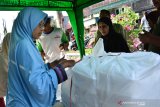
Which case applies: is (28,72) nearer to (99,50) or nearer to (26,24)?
(26,24)

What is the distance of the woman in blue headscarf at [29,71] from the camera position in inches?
70.6

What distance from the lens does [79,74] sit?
6.16 feet

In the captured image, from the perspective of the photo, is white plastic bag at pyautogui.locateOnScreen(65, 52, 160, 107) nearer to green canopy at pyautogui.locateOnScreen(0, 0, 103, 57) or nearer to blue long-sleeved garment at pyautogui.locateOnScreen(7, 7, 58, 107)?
blue long-sleeved garment at pyautogui.locateOnScreen(7, 7, 58, 107)

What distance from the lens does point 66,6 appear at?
4988mm

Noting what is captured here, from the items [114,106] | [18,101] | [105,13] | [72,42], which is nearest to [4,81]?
[18,101]

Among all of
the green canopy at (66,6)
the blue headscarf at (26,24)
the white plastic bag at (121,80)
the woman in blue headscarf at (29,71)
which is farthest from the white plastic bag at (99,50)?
the green canopy at (66,6)

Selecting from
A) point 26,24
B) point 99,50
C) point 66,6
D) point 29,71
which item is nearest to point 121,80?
point 99,50

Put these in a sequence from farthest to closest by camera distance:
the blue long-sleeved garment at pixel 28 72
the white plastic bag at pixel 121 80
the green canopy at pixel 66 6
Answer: the green canopy at pixel 66 6, the blue long-sleeved garment at pixel 28 72, the white plastic bag at pixel 121 80

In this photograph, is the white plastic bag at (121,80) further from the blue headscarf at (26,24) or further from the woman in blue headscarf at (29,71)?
the blue headscarf at (26,24)

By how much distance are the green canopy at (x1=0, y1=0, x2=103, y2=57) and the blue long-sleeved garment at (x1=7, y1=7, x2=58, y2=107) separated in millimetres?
2595

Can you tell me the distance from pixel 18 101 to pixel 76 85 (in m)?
0.39

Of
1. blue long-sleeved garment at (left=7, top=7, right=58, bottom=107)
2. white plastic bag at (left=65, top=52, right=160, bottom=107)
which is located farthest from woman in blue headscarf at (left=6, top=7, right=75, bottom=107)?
white plastic bag at (left=65, top=52, right=160, bottom=107)

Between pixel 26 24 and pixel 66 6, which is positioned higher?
pixel 66 6

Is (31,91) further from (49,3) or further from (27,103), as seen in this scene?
(49,3)
